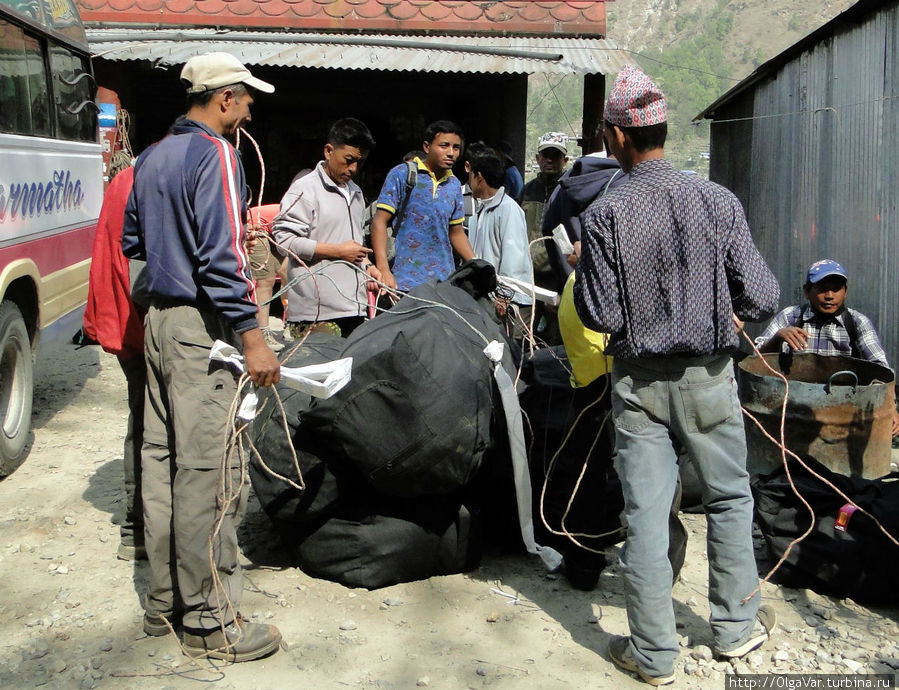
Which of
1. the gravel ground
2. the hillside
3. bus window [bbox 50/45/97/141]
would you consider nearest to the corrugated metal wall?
the gravel ground

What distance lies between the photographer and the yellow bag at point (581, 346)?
11.2 ft

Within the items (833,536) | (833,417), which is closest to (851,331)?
(833,417)

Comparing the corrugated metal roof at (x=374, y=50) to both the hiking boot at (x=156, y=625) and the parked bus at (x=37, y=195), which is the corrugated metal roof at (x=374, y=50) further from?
the hiking boot at (x=156, y=625)

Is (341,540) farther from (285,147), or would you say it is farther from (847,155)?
(285,147)

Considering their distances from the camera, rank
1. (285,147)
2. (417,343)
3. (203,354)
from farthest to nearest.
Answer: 1. (285,147)
2. (417,343)
3. (203,354)

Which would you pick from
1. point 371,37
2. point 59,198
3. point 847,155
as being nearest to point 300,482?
point 59,198

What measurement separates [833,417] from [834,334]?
0.70 meters

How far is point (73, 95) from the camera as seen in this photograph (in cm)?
664

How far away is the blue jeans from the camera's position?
2.91 metres

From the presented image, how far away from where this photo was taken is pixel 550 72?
8500mm

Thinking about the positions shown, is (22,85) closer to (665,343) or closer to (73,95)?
(73,95)

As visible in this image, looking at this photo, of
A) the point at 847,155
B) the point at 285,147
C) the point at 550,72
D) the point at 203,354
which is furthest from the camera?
the point at 285,147

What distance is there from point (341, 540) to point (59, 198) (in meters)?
3.59

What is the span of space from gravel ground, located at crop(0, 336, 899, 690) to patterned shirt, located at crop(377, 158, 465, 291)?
1.69 m
